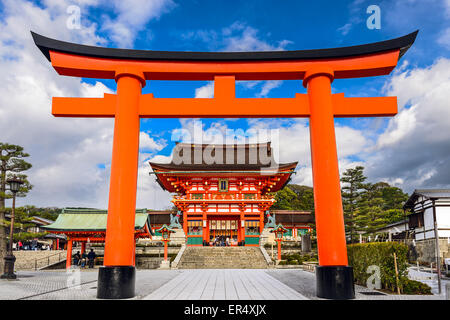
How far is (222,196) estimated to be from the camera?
29438mm

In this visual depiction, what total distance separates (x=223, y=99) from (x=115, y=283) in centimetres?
538

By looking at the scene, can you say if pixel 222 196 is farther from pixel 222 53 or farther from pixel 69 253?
pixel 222 53

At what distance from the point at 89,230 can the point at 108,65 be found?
14.4m

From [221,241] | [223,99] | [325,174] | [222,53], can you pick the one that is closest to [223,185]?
[221,241]

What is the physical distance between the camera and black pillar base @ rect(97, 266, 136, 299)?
752 centimetres

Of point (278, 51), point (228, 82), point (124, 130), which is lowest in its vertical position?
point (124, 130)

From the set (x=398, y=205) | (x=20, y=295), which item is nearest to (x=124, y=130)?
(x=20, y=295)

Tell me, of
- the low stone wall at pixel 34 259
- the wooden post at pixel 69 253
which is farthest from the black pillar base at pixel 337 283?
the low stone wall at pixel 34 259

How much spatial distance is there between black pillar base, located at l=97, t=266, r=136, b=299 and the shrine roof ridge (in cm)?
558

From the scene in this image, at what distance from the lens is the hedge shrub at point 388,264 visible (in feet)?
31.2

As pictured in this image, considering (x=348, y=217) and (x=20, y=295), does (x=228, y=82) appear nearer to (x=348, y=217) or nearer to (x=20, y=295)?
(x=20, y=295)

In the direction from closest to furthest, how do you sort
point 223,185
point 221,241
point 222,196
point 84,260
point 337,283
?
point 337,283, point 84,260, point 222,196, point 221,241, point 223,185
